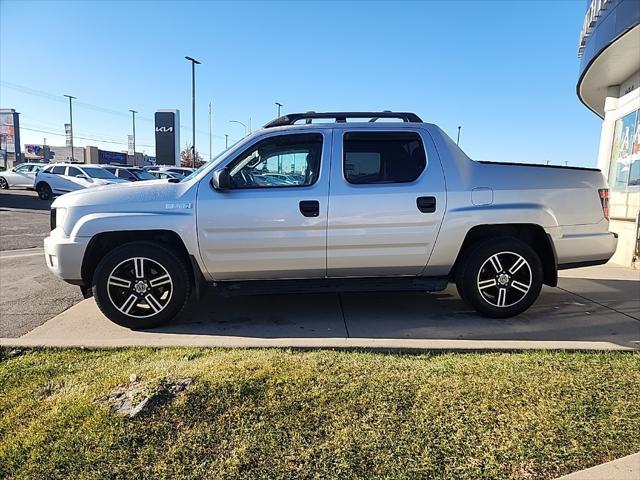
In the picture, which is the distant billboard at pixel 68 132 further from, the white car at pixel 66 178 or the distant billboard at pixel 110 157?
the white car at pixel 66 178

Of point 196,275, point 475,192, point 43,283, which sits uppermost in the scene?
point 475,192

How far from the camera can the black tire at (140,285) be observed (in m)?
4.34

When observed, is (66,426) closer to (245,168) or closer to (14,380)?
(14,380)

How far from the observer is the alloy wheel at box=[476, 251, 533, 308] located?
4.68 meters

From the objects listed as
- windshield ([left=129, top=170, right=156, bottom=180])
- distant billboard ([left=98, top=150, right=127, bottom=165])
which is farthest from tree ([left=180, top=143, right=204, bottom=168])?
windshield ([left=129, top=170, right=156, bottom=180])

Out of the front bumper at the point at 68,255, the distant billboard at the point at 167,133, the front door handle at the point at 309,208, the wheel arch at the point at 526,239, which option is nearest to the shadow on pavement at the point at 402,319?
the wheel arch at the point at 526,239

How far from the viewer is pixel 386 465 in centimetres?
233

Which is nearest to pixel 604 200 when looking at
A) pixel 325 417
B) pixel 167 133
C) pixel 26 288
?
pixel 325 417

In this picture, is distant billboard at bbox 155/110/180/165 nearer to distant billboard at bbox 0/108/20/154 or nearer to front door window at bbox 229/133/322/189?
distant billboard at bbox 0/108/20/154

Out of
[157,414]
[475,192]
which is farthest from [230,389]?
[475,192]

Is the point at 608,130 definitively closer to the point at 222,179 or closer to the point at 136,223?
the point at 222,179

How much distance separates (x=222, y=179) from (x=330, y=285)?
145 cm

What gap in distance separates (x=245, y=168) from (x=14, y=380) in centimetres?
253

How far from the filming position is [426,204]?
4496 mm
